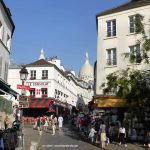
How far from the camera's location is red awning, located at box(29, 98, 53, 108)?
167 ft

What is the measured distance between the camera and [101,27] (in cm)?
3456

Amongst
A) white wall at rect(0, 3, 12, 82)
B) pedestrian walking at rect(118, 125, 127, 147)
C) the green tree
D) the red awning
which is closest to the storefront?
pedestrian walking at rect(118, 125, 127, 147)

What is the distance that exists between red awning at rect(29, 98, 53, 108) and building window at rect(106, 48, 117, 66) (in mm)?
19873

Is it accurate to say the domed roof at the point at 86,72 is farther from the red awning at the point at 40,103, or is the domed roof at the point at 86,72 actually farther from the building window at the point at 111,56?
the building window at the point at 111,56

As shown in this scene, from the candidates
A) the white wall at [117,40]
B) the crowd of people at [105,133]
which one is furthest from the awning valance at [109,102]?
the white wall at [117,40]

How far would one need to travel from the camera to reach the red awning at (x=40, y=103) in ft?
167

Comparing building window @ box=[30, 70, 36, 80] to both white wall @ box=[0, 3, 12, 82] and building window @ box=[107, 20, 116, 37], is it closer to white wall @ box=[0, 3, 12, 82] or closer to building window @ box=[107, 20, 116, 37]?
building window @ box=[107, 20, 116, 37]

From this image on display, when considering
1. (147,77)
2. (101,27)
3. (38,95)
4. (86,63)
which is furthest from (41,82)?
(86,63)

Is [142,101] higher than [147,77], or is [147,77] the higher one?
[147,77]

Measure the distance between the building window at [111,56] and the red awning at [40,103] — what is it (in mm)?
19873

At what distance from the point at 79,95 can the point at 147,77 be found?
75.3 meters

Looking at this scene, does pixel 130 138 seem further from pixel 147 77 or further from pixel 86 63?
pixel 86 63

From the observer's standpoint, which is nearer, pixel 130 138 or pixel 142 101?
pixel 142 101

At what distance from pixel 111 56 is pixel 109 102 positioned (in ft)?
22.4
